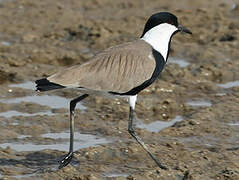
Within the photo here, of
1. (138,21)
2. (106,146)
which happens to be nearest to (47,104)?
(106,146)

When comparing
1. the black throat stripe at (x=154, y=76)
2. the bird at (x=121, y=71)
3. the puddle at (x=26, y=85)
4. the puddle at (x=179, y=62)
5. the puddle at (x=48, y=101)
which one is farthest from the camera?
the puddle at (x=179, y=62)

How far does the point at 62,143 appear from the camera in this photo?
7.46 metres

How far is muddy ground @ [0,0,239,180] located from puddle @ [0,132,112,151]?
11 mm

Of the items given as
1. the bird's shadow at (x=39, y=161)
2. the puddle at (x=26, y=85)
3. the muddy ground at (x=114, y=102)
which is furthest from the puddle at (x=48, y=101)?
the bird's shadow at (x=39, y=161)

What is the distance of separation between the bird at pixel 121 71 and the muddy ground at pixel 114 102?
1.09 ft

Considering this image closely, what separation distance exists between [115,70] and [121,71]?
60 millimetres

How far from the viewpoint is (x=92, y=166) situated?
6758 mm

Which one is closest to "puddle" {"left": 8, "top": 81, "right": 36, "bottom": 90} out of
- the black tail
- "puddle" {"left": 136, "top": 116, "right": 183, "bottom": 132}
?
"puddle" {"left": 136, "top": 116, "right": 183, "bottom": 132}

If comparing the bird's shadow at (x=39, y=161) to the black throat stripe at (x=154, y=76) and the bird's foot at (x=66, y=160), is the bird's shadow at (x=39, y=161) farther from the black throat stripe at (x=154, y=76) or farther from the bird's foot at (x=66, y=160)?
the black throat stripe at (x=154, y=76)

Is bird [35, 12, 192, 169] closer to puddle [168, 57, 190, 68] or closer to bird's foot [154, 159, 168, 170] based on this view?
bird's foot [154, 159, 168, 170]

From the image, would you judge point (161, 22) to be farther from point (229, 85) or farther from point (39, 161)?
point (229, 85)

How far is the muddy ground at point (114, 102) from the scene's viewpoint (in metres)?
6.88

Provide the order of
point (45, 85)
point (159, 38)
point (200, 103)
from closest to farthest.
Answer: point (45, 85), point (159, 38), point (200, 103)

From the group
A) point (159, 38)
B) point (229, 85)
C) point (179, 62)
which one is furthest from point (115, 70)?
point (179, 62)
